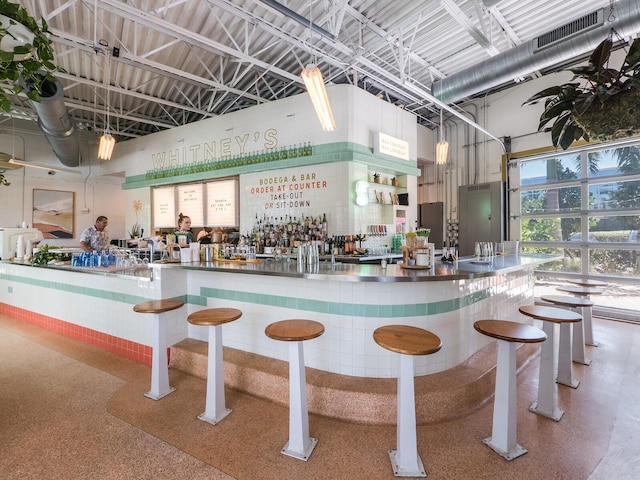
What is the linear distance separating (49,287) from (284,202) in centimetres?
393

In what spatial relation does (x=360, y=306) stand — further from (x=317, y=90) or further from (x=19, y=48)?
(x=19, y=48)

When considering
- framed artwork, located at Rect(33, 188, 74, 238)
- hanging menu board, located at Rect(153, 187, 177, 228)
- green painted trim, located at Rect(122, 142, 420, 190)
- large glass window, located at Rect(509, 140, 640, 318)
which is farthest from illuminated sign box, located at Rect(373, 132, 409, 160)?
framed artwork, located at Rect(33, 188, 74, 238)

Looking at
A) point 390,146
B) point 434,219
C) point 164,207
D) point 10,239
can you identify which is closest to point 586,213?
point 434,219

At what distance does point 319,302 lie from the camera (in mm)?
2918

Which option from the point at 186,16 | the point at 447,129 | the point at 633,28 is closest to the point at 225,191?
the point at 186,16

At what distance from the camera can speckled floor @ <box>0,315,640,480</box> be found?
2064 mm

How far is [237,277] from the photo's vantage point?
341 centimetres

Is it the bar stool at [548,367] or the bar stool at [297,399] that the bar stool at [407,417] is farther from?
the bar stool at [548,367]

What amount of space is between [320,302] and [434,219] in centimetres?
655

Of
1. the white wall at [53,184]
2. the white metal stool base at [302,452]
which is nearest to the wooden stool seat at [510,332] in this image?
the white metal stool base at [302,452]

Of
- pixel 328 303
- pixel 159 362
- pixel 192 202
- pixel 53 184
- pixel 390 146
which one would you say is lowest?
pixel 159 362

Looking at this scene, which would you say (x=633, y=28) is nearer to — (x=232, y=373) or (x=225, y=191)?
(x=232, y=373)

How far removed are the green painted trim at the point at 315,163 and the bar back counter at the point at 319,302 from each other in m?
2.52

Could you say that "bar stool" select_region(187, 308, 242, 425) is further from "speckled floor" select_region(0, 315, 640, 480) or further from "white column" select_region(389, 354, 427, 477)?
"white column" select_region(389, 354, 427, 477)
